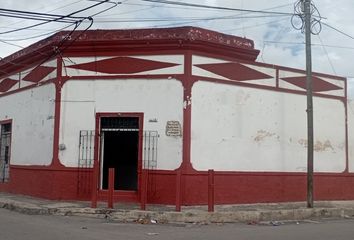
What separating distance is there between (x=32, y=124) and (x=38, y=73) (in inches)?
70.0

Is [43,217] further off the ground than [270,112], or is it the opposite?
[270,112]

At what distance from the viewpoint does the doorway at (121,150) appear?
656 inches

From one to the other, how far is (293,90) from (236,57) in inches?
105

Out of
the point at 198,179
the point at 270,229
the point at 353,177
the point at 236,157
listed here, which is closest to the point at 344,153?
the point at 353,177

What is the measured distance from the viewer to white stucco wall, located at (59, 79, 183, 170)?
53.1 feet

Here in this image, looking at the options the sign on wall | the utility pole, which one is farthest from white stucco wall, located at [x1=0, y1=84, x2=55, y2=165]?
the utility pole

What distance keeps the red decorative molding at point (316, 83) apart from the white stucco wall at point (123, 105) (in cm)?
458

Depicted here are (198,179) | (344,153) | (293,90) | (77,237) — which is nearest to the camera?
(77,237)

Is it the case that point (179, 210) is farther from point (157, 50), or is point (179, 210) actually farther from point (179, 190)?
point (157, 50)

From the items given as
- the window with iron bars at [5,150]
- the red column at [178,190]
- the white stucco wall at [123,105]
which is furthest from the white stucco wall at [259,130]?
the window with iron bars at [5,150]

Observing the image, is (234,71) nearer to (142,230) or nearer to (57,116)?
(57,116)

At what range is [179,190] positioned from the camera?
1402 cm

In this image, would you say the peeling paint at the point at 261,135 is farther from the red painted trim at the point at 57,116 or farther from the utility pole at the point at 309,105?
the red painted trim at the point at 57,116

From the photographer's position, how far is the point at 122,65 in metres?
16.7
